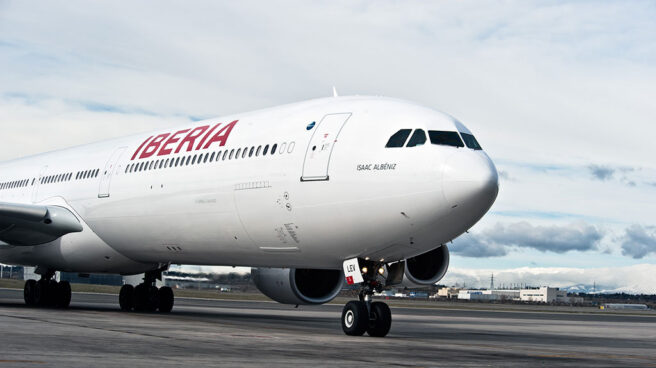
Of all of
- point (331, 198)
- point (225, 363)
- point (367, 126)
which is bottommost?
point (225, 363)

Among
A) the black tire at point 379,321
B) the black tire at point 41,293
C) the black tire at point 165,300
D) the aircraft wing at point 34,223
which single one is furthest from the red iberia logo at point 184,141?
the black tire at point 41,293

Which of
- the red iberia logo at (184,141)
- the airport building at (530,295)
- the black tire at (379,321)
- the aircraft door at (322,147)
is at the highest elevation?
the red iberia logo at (184,141)

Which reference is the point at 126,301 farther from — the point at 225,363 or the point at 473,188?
the point at 225,363

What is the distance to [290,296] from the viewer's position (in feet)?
60.0

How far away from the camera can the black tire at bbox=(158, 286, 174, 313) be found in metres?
23.3

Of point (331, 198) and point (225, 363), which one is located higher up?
point (331, 198)

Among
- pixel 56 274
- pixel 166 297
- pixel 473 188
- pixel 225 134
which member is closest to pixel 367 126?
pixel 473 188

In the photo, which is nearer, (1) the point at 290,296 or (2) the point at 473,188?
(2) the point at 473,188

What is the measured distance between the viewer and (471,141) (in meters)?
14.6

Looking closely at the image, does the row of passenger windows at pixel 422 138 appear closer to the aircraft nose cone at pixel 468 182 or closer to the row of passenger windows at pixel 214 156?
the aircraft nose cone at pixel 468 182

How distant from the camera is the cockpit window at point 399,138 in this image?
1422cm

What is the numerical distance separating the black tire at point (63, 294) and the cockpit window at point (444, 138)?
46.6 ft

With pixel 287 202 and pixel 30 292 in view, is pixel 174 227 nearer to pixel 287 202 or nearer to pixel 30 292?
pixel 287 202

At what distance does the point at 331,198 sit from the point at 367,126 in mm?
1406
